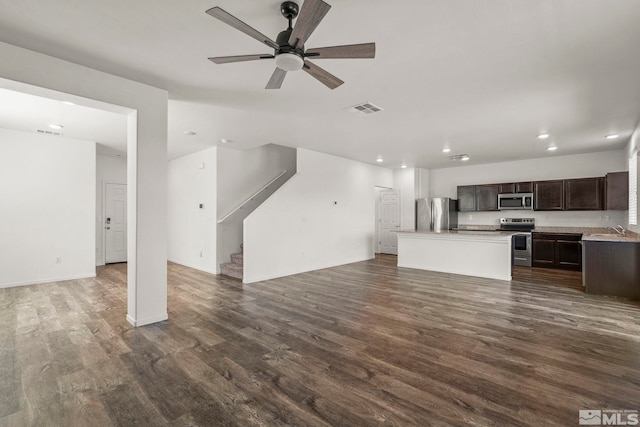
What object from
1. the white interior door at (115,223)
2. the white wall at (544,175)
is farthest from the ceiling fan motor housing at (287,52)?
the white wall at (544,175)

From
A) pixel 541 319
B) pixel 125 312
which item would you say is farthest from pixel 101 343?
pixel 541 319

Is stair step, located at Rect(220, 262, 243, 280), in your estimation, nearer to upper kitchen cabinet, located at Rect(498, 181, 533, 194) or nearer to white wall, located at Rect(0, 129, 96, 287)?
white wall, located at Rect(0, 129, 96, 287)

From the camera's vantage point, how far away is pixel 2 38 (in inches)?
97.1

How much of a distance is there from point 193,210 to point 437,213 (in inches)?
267

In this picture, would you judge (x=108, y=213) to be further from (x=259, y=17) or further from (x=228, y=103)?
(x=259, y=17)

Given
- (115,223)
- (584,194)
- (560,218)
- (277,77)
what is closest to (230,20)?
(277,77)

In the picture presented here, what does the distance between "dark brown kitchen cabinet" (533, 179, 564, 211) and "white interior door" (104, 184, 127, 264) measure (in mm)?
10847

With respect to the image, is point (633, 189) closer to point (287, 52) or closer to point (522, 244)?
point (522, 244)

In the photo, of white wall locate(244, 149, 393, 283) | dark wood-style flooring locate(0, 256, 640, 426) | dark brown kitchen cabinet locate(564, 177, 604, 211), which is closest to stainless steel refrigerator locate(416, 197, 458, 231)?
white wall locate(244, 149, 393, 283)

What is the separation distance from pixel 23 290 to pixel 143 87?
14.5ft

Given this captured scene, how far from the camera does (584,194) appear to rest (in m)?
6.80

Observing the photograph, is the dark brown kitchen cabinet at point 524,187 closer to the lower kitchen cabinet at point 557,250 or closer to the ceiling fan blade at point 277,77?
the lower kitchen cabinet at point 557,250

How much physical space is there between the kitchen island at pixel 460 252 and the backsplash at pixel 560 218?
6.52 ft

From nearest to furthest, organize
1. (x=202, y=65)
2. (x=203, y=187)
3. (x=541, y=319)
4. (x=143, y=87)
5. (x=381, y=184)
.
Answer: (x=202, y=65) → (x=143, y=87) → (x=541, y=319) → (x=203, y=187) → (x=381, y=184)
